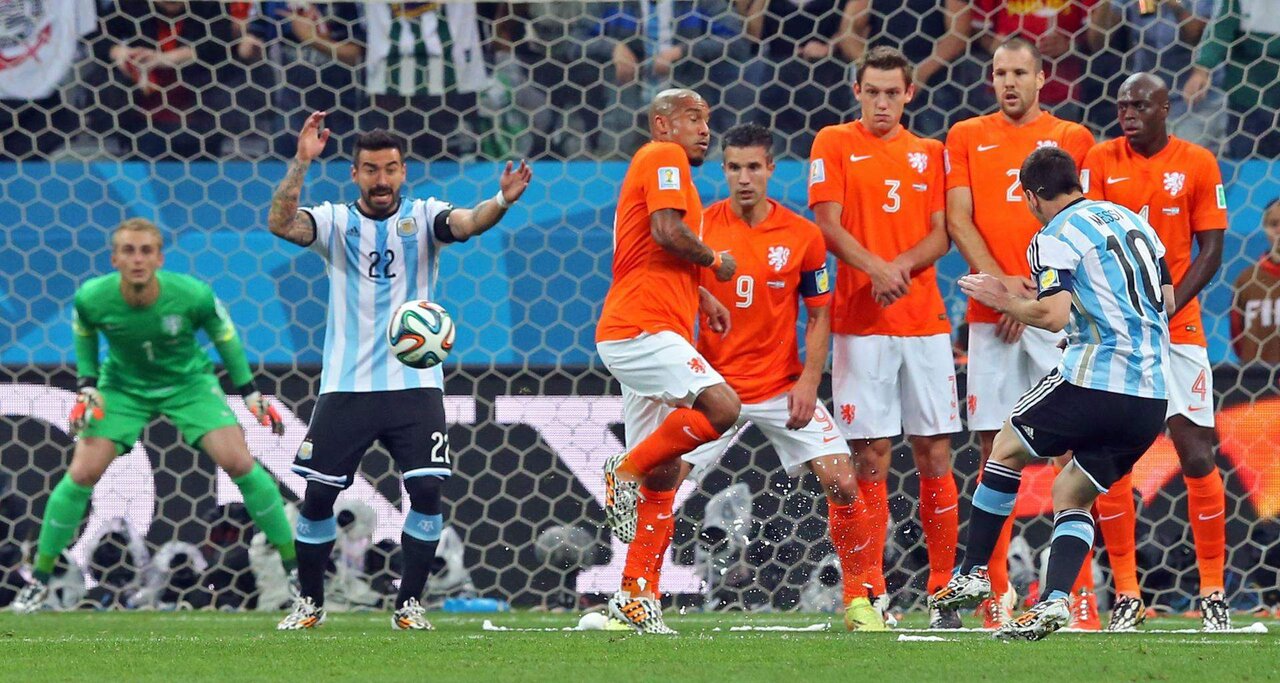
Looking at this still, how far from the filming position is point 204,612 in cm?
796

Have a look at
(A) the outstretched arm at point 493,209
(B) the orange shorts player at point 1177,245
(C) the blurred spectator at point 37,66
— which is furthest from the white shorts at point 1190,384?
(C) the blurred spectator at point 37,66

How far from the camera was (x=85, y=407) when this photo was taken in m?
7.48

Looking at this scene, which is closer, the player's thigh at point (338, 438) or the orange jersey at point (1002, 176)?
the player's thigh at point (338, 438)

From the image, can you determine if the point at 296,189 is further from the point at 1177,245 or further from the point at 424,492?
the point at 1177,245

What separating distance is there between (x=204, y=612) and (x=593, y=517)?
181 cm

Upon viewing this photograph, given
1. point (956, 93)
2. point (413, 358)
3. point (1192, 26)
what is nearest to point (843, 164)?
point (413, 358)

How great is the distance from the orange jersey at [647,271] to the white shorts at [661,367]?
42 mm

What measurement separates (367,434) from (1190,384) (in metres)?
3.11

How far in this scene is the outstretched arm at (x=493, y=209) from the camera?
6.42 meters

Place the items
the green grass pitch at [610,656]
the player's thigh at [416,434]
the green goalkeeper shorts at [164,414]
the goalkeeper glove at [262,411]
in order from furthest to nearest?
the green goalkeeper shorts at [164,414], the goalkeeper glove at [262,411], the player's thigh at [416,434], the green grass pitch at [610,656]

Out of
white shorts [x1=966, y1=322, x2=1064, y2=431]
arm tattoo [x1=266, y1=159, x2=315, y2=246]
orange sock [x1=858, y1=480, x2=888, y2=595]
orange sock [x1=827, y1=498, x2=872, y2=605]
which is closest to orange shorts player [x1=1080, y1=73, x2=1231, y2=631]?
white shorts [x1=966, y1=322, x2=1064, y2=431]

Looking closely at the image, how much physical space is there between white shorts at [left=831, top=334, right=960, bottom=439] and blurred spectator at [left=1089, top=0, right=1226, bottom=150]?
2.81m

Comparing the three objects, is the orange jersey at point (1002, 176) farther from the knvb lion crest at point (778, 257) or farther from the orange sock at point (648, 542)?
the orange sock at point (648, 542)

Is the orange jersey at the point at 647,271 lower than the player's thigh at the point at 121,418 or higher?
higher
